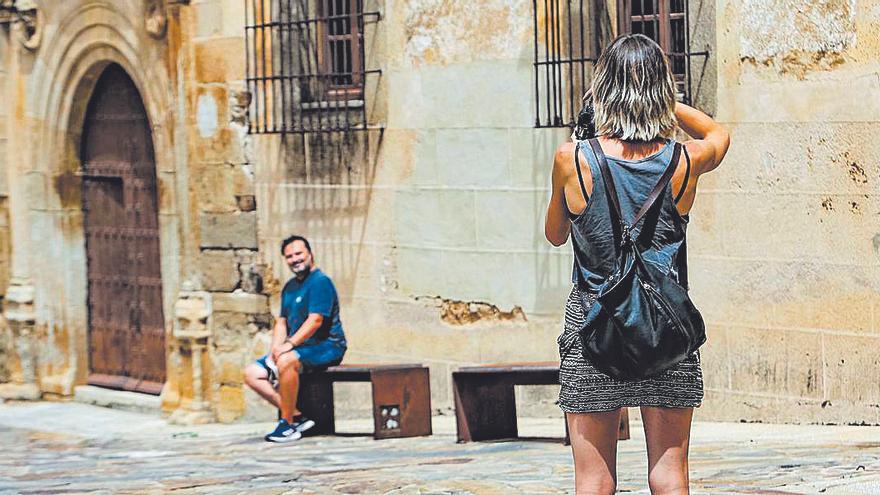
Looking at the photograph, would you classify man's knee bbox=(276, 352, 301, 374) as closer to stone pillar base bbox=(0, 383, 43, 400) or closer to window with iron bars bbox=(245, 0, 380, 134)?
window with iron bars bbox=(245, 0, 380, 134)

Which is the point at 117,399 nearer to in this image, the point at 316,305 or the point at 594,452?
the point at 316,305

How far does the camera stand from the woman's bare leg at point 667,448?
3.91 metres

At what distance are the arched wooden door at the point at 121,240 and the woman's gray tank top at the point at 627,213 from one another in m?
8.15

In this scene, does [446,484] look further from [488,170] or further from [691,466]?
[488,170]

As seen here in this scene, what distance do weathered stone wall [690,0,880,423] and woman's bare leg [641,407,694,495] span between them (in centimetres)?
384

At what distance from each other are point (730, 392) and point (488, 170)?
202 centimetres

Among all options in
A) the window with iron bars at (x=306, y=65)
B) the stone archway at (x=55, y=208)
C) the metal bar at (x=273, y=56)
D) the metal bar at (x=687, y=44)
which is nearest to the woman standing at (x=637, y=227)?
the metal bar at (x=687, y=44)

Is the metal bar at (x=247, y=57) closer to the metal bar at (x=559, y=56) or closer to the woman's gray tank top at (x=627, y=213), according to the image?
the metal bar at (x=559, y=56)

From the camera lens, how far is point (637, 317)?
3.81 metres

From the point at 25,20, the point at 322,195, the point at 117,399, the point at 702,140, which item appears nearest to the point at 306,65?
the point at 322,195

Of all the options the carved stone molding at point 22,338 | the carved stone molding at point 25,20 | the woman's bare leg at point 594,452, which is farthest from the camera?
the carved stone molding at point 22,338

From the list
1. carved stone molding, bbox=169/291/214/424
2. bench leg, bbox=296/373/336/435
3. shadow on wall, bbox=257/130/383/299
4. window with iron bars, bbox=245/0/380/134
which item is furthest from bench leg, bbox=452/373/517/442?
carved stone molding, bbox=169/291/214/424

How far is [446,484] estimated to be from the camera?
20.0 feet

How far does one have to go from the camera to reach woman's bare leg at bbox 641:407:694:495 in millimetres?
3912
